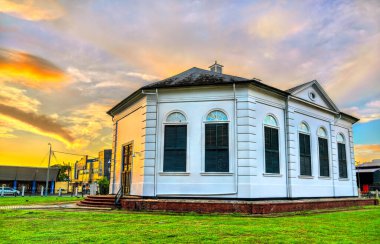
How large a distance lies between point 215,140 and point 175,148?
81.9 inches

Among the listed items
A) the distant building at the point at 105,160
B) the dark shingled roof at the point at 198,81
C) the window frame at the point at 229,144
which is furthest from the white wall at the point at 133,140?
the distant building at the point at 105,160

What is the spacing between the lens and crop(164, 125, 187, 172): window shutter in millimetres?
17234

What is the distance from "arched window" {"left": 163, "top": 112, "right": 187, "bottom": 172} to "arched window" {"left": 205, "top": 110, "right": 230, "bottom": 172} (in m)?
1.19

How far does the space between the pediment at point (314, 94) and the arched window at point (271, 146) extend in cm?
259

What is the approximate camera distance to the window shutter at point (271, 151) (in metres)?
17.8

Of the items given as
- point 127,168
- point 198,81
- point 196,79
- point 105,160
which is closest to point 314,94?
point 196,79

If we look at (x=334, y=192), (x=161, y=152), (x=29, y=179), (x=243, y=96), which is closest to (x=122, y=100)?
(x=161, y=152)

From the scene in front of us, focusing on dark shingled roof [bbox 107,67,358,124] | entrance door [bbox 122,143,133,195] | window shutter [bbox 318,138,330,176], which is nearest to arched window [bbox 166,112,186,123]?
dark shingled roof [bbox 107,67,358,124]

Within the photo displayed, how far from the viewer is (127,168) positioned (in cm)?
2019

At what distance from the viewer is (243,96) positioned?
17266 mm

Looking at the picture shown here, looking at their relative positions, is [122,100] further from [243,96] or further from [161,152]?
[243,96]

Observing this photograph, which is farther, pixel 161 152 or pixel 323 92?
pixel 323 92

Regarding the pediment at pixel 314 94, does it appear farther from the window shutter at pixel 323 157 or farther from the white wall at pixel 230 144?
the window shutter at pixel 323 157

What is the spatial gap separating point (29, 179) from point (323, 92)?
2230 inches
